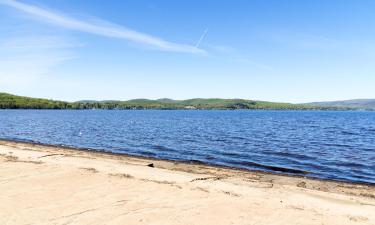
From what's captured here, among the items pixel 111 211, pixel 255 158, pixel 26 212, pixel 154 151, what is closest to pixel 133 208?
pixel 111 211

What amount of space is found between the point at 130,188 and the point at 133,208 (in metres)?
Result: 3.31

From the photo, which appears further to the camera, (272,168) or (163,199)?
(272,168)

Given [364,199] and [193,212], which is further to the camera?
[364,199]

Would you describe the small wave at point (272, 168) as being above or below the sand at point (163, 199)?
below

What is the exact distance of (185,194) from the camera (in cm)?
1520

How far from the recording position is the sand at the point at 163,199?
11.8m

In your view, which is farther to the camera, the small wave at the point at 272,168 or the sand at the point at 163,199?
the small wave at the point at 272,168

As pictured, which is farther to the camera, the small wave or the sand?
the small wave

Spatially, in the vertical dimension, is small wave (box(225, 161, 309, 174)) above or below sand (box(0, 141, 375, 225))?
below

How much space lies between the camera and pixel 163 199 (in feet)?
46.6

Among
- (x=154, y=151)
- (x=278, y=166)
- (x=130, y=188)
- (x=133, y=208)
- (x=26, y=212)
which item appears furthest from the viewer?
(x=154, y=151)

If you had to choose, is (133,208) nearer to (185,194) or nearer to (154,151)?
(185,194)

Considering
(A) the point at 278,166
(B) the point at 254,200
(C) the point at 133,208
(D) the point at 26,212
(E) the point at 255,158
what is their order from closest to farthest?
(D) the point at 26,212, (C) the point at 133,208, (B) the point at 254,200, (A) the point at 278,166, (E) the point at 255,158

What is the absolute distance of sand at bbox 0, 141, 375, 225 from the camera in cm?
1175
